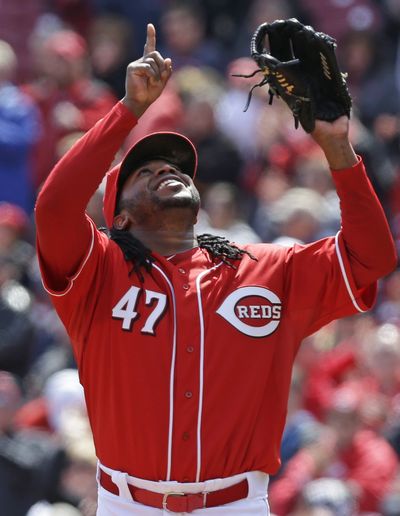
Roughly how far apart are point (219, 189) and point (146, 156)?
15.1 ft

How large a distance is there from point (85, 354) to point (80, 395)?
343 centimetres

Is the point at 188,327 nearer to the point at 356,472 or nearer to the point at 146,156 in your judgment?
the point at 146,156

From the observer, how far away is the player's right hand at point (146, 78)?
4.13 metres

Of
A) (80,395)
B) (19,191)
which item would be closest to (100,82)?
(19,191)

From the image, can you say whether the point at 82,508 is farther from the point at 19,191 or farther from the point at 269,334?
the point at 19,191

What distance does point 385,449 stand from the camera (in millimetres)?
7059

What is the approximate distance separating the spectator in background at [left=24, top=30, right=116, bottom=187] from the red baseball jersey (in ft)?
18.2

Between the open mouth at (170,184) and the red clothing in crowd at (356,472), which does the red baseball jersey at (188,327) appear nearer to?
the open mouth at (170,184)

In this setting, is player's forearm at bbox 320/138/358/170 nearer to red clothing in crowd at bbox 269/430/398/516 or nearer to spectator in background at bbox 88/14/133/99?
red clothing in crowd at bbox 269/430/398/516

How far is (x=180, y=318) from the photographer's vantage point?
4.24m

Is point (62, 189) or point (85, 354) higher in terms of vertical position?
point (62, 189)

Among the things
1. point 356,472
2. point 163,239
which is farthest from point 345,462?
point 163,239

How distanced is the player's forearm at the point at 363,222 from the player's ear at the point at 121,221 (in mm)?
735

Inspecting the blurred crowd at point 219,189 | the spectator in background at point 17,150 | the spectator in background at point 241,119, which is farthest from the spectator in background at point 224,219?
the spectator in background at point 17,150
